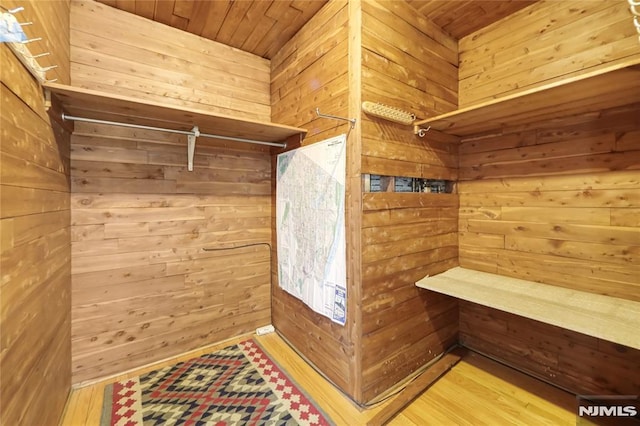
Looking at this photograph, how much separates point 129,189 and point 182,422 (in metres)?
1.68

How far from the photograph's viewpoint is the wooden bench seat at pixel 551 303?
4.27 feet

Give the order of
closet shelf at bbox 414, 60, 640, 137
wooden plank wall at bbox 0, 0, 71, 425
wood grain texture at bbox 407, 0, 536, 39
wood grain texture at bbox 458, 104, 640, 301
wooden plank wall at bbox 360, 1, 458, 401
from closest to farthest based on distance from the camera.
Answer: wooden plank wall at bbox 0, 0, 71, 425 < closet shelf at bbox 414, 60, 640, 137 < wood grain texture at bbox 458, 104, 640, 301 < wooden plank wall at bbox 360, 1, 458, 401 < wood grain texture at bbox 407, 0, 536, 39

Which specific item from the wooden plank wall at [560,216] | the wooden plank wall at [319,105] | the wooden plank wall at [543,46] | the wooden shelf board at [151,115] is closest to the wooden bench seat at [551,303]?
the wooden plank wall at [560,216]

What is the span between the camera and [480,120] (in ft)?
6.23

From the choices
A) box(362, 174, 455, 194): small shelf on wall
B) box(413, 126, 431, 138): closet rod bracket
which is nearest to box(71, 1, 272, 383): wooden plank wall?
box(362, 174, 455, 194): small shelf on wall

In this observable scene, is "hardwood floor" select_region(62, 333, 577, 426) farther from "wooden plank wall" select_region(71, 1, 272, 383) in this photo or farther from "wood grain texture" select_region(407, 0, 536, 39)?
"wood grain texture" select_region(407, 0, 536, 39)

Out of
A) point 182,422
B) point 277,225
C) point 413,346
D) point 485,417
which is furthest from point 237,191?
point 485,417

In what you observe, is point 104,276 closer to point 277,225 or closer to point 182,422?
point 182,422

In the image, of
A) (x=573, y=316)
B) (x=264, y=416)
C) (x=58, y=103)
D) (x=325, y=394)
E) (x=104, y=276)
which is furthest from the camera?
Result: (x=104, y=276)

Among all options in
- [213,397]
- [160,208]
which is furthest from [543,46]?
[213,397]

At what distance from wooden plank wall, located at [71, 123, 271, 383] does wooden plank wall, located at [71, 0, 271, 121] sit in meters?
0.36

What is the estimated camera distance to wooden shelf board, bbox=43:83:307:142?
1.49m

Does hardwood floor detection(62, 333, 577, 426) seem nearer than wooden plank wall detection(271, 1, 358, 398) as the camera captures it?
Yes

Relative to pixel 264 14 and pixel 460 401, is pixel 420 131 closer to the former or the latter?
pixel 264 14
